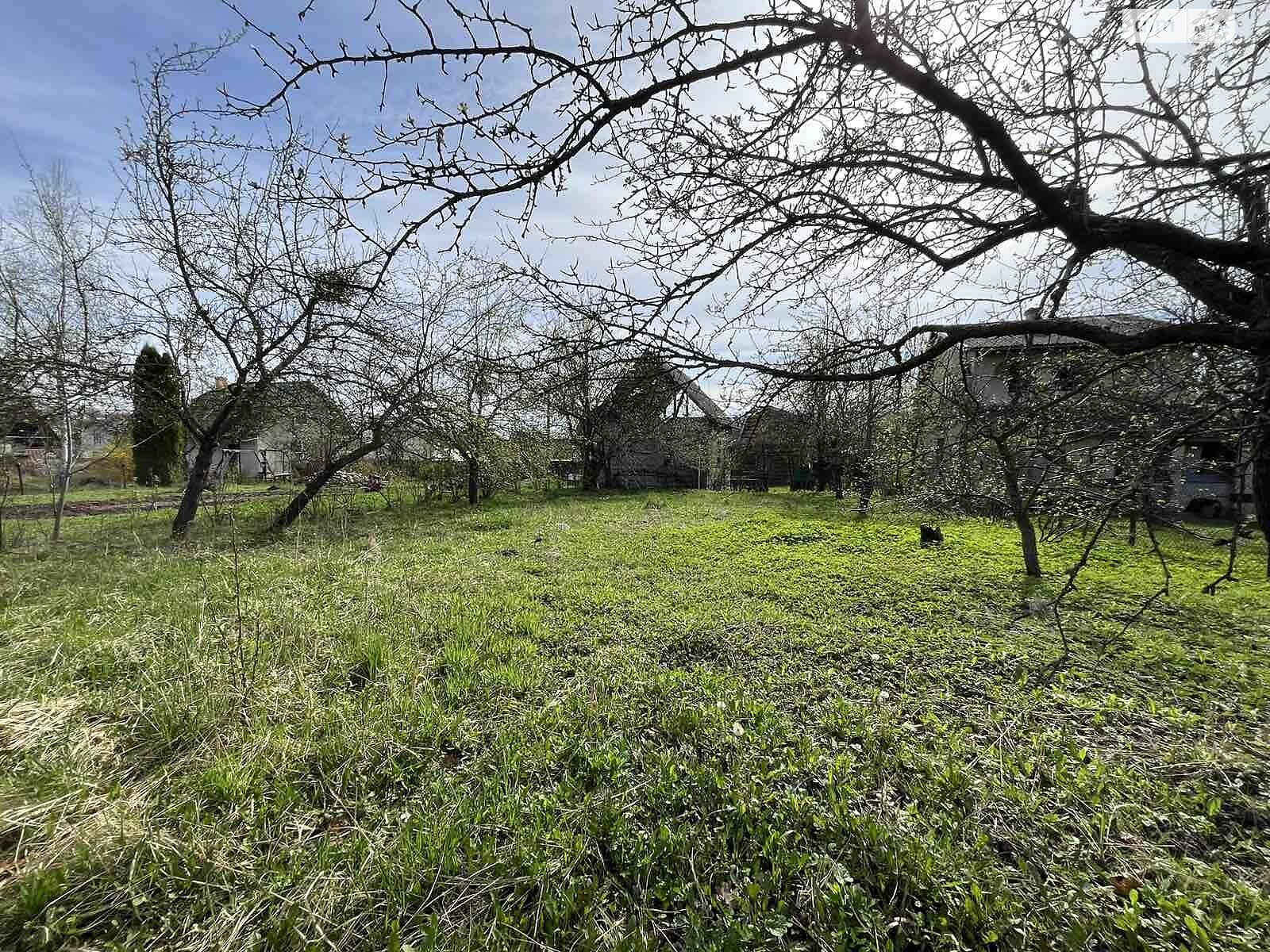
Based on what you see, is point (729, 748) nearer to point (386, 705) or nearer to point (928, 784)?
point (928, 784)

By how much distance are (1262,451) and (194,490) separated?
1205 cm

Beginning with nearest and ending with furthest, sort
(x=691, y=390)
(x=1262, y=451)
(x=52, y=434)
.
A: (x=1262, y=451) → (x=691, y=390) → (x=52, y=434)

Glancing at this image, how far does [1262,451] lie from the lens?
211 centimetres

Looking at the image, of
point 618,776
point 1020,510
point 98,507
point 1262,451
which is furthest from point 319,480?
point 1262,451

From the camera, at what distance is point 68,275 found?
318 inches

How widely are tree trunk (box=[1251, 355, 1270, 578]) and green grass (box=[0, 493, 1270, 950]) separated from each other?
1.27 metres

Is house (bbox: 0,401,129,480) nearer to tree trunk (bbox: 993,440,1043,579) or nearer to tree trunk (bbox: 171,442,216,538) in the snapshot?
tree trunk (bbox: 171,442,216,538)

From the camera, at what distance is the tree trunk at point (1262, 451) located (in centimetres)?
191

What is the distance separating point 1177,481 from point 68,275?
551 inches

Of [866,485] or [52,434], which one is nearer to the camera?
[52,434]

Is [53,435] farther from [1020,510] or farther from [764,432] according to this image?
[1020,510]

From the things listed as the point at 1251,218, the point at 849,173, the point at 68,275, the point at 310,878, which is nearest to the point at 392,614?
the point at 310,878

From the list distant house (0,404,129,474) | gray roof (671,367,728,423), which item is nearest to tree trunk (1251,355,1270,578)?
gray roof (671,367,728,423)

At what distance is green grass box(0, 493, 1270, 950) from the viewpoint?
1.60 m
